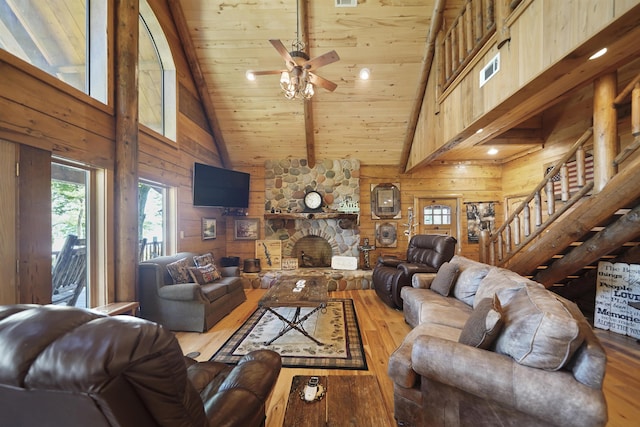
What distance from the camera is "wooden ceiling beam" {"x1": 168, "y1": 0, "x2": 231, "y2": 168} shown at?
12.8ft

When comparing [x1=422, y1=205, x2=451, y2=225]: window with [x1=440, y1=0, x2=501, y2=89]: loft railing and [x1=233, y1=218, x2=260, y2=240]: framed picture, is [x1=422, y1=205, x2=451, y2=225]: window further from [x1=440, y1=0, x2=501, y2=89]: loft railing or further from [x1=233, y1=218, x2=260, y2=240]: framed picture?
[x1=233, y1=218, x2=260, y2=240]: framed picture

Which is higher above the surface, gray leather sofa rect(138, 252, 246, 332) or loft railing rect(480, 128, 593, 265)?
loft railing rect(480, 128, 593, 265)

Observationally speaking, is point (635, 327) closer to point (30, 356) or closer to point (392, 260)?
point (392, 260)

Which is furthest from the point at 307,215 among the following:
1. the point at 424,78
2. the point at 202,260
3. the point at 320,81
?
the point at 424,78

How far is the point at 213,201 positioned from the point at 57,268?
2.54 m

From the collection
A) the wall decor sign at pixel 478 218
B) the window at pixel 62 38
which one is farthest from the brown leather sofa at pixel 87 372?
the wall decor sign at pixel 478 218

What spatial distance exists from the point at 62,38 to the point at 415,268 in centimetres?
479

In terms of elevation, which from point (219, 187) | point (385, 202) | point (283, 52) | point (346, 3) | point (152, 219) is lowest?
point (152, 219)

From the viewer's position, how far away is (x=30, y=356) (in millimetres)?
570

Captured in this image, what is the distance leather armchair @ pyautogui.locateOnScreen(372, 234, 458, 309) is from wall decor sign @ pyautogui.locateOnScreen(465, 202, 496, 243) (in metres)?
2.36

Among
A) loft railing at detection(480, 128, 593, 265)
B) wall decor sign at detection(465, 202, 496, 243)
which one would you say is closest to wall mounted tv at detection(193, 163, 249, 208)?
loft railing at detection(480, 128, 593, 265)

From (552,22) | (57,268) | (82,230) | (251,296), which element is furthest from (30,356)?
(251,296)

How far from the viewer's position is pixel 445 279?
3.06 meters

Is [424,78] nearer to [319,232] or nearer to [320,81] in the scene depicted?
[320,81]
